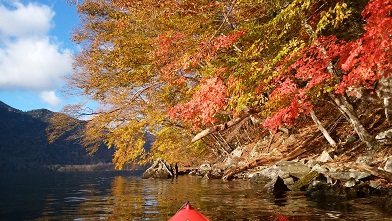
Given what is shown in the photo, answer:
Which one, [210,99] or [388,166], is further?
[210,99]

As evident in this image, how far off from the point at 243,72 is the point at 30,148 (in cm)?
15854

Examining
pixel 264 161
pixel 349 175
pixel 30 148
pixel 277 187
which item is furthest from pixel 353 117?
pixel 30 148

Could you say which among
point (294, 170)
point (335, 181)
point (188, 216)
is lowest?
point (188, 216)

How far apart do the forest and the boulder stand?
114cm

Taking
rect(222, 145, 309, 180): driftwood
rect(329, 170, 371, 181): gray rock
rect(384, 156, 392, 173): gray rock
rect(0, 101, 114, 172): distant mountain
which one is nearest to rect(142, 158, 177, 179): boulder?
rect(222, 145, 309, 180): driftwood

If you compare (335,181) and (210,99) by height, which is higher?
(210,99)

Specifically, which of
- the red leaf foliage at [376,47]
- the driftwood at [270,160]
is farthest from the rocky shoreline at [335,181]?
the red leaf foliage at [376,47]

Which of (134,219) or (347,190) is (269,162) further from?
(134,219)

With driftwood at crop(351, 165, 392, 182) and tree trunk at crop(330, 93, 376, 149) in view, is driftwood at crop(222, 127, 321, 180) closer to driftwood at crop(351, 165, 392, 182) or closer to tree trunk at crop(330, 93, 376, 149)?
tree trunk at crop(330, 93, 376, 149)

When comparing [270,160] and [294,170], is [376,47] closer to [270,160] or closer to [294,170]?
[294,170]

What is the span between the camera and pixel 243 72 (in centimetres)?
1170

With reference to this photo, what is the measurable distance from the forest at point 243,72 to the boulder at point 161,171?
114 cm

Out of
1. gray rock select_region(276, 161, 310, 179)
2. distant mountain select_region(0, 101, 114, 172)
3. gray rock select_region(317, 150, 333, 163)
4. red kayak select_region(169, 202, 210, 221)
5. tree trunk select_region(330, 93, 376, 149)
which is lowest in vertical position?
red kayak select_region(169, 202, 210, 221)

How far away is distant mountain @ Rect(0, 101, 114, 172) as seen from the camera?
137750mm
